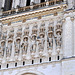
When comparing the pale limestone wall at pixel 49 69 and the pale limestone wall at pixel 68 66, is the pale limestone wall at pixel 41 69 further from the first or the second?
the pale limestone wall at pixel 68 66

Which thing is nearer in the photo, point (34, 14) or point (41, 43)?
point (41, 43)

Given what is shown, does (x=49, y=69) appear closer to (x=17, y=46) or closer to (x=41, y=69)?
(x=41, y=69)

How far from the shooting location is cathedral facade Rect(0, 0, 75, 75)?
49.4ft

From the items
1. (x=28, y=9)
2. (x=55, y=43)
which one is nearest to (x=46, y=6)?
(x=28, y=9)

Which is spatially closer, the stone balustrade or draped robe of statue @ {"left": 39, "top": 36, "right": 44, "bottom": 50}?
draped robe of statue @ {"left": 39, "top": 36, "right": 44, "bottom": 50}

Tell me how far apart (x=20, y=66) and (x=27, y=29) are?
2.22 meters

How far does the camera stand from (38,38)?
637 inches

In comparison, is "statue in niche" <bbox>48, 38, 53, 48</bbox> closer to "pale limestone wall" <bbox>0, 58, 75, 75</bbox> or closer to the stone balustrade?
"pale limestone wall" <bbox>0, 58, 75, 75</bbox>

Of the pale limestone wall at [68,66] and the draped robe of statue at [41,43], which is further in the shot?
the draped robe of statue at [41,43]

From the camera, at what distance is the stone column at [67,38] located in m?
15.0

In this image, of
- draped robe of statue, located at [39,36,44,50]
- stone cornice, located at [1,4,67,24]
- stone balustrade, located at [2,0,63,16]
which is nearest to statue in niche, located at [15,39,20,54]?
draped robe of statue, located at [39,36,44,50]

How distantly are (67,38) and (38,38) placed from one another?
164cm

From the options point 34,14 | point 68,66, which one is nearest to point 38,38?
point 34,14

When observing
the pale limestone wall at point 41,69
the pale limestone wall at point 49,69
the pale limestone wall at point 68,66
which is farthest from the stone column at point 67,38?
the pale limestone wall at point 41,69
